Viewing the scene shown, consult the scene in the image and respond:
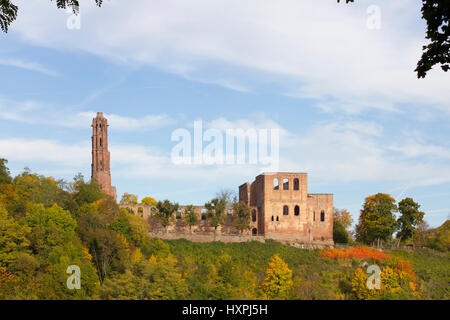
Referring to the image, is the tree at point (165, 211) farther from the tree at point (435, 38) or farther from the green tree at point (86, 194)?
the tree at point (435, 38)

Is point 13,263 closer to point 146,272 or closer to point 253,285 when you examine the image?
point 146,272

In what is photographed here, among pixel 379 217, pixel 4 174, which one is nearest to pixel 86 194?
pixel 4 174

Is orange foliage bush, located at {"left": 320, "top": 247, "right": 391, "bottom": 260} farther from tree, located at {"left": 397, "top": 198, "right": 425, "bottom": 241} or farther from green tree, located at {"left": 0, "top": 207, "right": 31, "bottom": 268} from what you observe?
green tree, located at {"left": 0, "top": 207, "right": 31, "bottom": 268}

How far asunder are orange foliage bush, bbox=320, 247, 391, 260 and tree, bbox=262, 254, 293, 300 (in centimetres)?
1029

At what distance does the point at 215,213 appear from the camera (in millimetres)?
60562

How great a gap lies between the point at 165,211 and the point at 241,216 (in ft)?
28.6

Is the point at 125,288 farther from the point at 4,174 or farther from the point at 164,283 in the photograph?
the point at 4,174

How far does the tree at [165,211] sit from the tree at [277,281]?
19.4m

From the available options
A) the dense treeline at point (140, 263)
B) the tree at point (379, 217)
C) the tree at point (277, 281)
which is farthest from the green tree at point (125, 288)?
the tree at point (379, 217)

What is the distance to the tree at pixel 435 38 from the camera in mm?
10828

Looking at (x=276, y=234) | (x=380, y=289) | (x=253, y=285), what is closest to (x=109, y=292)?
(x=253, y=285)
